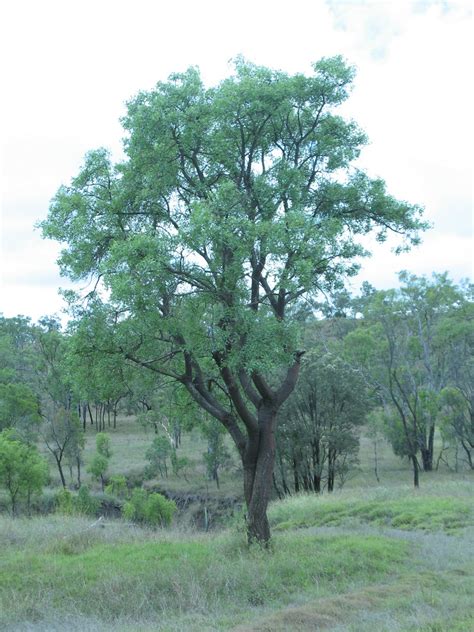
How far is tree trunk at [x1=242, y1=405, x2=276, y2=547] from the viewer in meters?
11.7

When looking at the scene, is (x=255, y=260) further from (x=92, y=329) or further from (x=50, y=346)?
(x=50, y=346)

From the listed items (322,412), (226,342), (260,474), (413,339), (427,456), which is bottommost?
(427,456)

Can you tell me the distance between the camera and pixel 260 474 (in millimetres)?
11938

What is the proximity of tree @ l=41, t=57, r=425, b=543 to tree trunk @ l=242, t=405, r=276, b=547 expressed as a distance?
0.08 ft

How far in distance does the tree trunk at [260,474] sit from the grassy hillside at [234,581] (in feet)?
1.22

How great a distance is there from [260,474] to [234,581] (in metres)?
2.74

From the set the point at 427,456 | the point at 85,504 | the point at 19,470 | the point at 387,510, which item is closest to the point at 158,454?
the point at 85,504

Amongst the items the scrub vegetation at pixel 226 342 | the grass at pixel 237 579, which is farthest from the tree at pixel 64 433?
the grass at pixel 237 579

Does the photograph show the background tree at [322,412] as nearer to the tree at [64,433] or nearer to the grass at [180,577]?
the tree at [64,433]

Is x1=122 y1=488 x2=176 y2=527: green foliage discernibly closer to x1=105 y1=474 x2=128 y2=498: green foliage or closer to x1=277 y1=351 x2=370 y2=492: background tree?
x1=277 y1=351 x2=370 y2=492: background tree

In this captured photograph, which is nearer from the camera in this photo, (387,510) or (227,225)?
(227,225)

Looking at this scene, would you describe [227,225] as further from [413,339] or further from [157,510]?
[413,339]

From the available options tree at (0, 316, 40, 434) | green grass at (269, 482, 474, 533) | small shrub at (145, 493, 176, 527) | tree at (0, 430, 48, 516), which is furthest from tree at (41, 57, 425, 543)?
tree at (0, 316, 40, 434)

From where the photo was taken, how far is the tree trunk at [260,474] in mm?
11719
